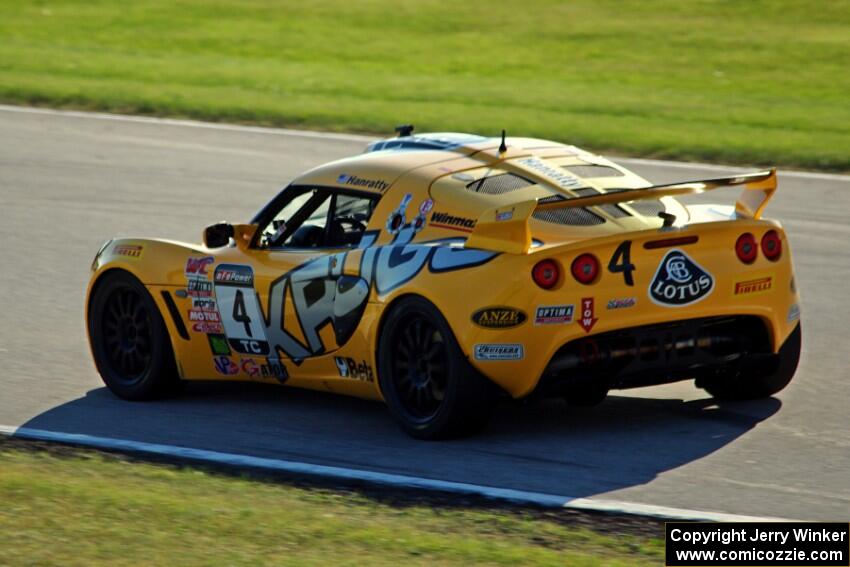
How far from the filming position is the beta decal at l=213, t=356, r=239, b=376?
893cm

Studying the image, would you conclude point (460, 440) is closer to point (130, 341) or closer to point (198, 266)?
point (198, 266)

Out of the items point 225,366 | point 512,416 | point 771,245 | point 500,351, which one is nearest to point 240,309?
point 225,366

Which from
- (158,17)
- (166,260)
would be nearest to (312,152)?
(166,260)

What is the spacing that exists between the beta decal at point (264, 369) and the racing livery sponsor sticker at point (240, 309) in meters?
0.06

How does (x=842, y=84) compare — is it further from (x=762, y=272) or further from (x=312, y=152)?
(x=762, y=272)

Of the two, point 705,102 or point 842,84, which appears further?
point 842,84

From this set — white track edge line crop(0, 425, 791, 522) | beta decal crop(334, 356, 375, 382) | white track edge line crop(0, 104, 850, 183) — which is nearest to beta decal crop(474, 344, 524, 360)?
white track edge line crop(0, 425, 791, 522)

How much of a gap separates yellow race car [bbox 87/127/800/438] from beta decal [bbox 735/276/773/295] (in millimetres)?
12

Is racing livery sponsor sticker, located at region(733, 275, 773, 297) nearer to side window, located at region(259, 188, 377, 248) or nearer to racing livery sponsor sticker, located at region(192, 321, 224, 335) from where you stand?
side window, located at region(259, 188, 377, 248)

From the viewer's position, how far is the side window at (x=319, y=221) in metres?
8.38

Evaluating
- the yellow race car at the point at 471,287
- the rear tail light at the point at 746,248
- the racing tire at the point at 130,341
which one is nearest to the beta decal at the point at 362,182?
the yellow race car at the point at 471,287

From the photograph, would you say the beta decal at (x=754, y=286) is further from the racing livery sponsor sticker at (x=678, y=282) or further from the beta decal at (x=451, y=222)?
the beta decal at (x=451, y=222)

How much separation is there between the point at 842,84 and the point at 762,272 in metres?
15.6

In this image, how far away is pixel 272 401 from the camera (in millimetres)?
9078
